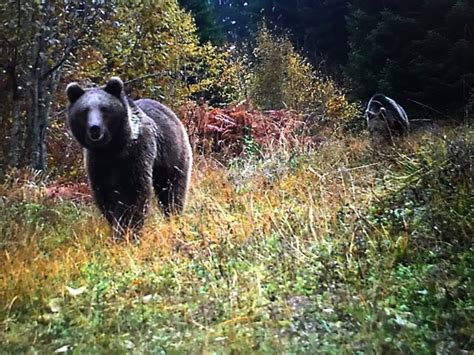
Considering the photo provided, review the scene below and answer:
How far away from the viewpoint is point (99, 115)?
6727 mm

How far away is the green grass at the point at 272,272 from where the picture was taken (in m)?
3.93

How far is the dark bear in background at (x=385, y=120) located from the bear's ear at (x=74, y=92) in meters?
5.91

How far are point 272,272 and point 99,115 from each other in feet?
8.53

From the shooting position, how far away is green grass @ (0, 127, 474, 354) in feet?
12.9

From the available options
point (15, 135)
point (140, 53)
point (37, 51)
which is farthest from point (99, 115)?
point (140, 53)

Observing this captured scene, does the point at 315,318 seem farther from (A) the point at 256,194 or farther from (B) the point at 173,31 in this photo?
(B) the point at 173,31

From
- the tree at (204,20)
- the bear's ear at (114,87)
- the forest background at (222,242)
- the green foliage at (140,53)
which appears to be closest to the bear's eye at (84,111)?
the bear's ear at (114,87)

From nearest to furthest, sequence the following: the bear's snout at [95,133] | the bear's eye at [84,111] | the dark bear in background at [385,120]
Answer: the bear's snout at [95,133] < the bear's eye at [84,111] < the dark bear in background at [385,120]

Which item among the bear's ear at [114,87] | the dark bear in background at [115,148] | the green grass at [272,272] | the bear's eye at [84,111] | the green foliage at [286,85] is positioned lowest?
the green foliage at [286,85]

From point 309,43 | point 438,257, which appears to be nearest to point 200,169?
point 438,257

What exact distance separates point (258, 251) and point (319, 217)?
0.76 m

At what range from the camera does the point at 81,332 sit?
430cm

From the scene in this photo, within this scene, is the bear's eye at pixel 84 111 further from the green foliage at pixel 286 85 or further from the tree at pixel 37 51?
the green foliage at pixel 286 85

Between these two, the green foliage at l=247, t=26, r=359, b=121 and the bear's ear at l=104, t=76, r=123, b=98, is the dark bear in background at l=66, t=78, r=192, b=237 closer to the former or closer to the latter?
the bear's ear at l=104, t=76, r=123, b=98
